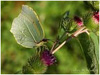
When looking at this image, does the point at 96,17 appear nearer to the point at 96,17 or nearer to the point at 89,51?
the point at 96,17

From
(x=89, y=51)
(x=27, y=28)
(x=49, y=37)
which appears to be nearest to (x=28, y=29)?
(x=27, y=28)

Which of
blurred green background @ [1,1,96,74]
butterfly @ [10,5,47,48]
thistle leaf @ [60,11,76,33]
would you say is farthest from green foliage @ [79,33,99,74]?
blurred green background @ [1,1,96,74]

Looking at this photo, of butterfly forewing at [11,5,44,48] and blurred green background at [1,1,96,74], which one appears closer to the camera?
butterfly forewing at [11,5,44,48]

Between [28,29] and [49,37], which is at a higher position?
[28,29]

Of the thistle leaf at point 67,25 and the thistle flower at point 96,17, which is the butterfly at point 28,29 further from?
the thistle flower at point 96,17

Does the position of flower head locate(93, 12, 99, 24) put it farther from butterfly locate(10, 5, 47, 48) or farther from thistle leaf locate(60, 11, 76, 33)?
butterfly locate(10, 5, 47, 48)

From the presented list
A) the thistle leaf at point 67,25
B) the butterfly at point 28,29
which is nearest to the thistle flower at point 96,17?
the thistle leaf at point 67,25

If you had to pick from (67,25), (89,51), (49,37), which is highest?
(67,25)

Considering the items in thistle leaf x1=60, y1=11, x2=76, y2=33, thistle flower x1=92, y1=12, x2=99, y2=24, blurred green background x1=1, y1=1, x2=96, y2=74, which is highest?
thistle flower x1=92, y1=12, x2=99, y2=24

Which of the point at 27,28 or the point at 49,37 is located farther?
the point at 49,37
